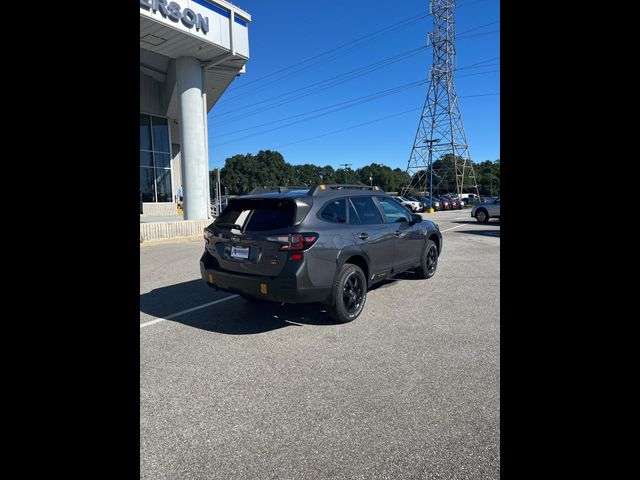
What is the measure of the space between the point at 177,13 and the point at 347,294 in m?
15.1

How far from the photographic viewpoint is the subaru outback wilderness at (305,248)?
427 cm

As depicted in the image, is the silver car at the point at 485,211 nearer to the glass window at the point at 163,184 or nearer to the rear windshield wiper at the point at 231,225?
the rear windshield wiper at the point at 231,225

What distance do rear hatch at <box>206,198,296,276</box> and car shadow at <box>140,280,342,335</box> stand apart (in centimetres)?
71

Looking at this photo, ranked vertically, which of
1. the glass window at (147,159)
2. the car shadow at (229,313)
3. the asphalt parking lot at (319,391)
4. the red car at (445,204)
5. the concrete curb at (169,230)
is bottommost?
the asphalt parking lot at (319,391)

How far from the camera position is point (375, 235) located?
211 inches

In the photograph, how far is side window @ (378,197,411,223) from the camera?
19.8ft

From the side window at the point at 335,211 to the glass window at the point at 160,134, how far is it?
24314 millimetres

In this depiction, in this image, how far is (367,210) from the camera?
5609mm

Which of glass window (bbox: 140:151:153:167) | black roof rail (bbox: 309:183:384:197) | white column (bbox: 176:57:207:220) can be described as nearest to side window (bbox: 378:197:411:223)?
black roof rail (bbox: 309:183:384:197)

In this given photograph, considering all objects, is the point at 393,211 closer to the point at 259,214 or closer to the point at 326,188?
the point at 326,188

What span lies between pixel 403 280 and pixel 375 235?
6.95ft

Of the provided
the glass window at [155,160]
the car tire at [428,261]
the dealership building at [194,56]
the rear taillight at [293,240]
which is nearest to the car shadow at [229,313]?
the rear taillight at [293,240]
